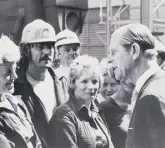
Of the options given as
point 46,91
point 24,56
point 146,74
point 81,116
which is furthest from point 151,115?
point 24,56

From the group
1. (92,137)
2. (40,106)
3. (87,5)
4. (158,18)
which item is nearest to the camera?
(92,137)

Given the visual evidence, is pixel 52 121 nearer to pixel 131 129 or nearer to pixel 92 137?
pixel 92 137

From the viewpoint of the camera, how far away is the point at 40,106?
1.80 m

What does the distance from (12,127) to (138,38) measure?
2.24ft

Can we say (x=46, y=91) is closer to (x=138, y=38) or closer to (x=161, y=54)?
(x=138, y=38)

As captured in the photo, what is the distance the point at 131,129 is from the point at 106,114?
0.26 m

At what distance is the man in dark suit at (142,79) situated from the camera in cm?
160

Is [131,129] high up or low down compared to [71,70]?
down

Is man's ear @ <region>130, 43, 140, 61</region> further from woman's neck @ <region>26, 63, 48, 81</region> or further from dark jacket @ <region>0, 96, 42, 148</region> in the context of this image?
dark jacket @ <region>0, 96, 42, 148</region>

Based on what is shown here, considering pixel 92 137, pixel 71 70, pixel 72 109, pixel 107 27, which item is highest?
pixel 107 27

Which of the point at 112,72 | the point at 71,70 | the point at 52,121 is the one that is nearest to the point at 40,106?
the point at 52,121

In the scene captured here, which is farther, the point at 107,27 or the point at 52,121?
the point at 107,27

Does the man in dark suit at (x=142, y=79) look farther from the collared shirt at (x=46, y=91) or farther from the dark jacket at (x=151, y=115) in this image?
the collared shirt at (x=46, y=91)

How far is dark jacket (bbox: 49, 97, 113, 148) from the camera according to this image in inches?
64.9
